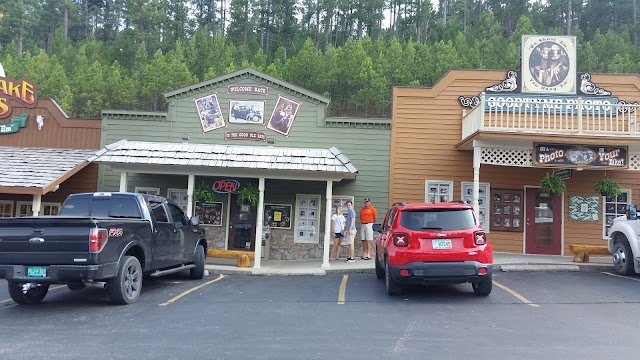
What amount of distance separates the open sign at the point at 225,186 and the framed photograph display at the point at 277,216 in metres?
1.19

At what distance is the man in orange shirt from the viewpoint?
47.2ft

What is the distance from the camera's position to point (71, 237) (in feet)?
24.0

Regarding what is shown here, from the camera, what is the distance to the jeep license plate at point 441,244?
27.0ft

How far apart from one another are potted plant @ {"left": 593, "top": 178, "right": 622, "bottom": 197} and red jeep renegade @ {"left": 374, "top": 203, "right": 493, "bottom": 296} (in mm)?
7994

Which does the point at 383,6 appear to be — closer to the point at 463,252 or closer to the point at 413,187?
the point at 413,187

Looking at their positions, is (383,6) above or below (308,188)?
above

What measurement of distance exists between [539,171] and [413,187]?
13.5 ft

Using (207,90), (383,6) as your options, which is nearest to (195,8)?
(383,6)

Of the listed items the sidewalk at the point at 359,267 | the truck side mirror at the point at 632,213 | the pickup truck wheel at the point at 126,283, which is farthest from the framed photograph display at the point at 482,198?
the pickup truck wheel at the point at 126,283

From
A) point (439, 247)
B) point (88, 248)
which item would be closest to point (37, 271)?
point (88, 248)

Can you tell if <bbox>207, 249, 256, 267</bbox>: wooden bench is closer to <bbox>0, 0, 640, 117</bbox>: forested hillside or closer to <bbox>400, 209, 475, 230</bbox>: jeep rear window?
<bbox>400, 209, 475, 230</bbox>: jeep rear window

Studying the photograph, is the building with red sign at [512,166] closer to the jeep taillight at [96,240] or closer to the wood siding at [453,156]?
the wood siding at [453,156]

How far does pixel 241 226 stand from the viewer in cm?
1620

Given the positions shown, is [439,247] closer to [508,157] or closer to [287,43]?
[508,157]
